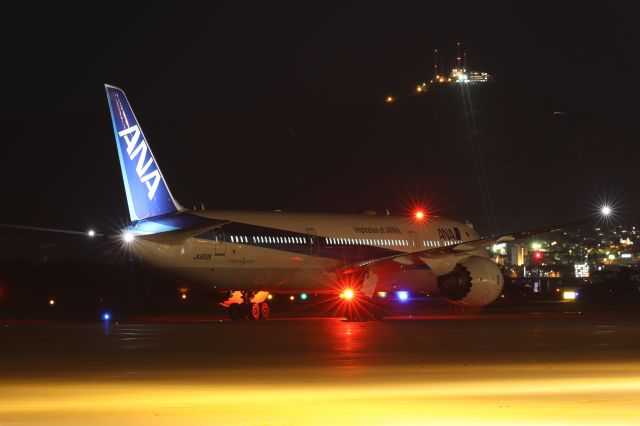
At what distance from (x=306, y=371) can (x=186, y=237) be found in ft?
61.0

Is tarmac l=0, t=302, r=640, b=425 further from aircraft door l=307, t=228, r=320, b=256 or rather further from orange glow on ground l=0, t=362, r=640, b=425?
aircraft door l=307, t=228, r=320, b=256

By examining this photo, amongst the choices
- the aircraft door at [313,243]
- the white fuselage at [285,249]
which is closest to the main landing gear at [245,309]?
the white fuselage at [285,249]

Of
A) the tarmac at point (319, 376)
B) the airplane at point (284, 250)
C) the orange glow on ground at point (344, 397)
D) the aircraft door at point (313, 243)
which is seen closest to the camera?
the orange glow on ground at point (344, 397)

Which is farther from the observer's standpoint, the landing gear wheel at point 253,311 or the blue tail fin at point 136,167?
the landing gear wheel at point 253,311

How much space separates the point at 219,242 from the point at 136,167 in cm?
352

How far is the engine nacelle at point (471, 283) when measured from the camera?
4234cm

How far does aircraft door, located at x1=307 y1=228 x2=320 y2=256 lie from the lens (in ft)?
136

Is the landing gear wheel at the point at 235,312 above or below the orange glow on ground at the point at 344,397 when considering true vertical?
above

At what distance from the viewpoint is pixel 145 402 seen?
1427cm

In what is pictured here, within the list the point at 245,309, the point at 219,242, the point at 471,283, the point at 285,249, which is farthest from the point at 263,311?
the point at 471,283

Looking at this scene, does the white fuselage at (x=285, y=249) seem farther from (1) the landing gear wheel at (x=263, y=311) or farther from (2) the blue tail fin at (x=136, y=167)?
(2) the blue tail fin at (x=136, y=167)

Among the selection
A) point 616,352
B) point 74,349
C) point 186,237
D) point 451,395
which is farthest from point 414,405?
point 186,237

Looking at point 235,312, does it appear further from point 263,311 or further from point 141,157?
point 141,157

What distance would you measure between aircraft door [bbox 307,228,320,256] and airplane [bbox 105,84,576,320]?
35mm
